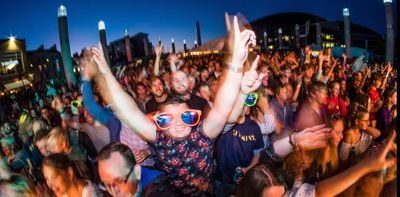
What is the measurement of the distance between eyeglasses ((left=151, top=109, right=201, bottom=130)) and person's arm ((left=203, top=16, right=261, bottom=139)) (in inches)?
3.7

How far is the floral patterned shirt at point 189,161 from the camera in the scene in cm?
268

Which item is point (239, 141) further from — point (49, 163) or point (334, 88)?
point (334, 88)

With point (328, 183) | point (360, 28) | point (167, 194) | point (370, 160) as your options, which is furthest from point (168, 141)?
point (360, 28)

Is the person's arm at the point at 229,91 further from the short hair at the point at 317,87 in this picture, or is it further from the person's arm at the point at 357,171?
the short hair at the point at 317,87

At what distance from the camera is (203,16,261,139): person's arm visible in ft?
8.79

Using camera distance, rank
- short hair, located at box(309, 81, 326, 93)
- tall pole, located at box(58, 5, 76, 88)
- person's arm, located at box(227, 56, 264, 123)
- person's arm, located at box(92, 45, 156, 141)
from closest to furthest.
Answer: person's arm, located at box(92, 45, 156, 141) → person's arm, located at box(227, 56, 264, 123) → short hair, located at box(309, 81, 326, 93) → tall pole, located at box(58, 5, 76, 88)

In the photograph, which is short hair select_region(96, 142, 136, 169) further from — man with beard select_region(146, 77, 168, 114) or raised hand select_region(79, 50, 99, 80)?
man with beard select_region(146, 77, 168, 114)

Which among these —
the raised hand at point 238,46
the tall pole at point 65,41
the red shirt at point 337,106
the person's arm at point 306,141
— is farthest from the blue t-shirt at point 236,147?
the tall pole at point 65,41

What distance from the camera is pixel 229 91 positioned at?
8.83 feet

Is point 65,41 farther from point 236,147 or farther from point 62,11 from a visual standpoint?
point 236,147

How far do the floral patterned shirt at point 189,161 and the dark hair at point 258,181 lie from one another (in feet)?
1.48

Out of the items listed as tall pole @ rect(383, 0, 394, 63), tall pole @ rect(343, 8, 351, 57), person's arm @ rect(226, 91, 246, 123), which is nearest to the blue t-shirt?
person's arm @ rect(226, 91, 246, 123)

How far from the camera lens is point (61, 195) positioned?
8.77 feet

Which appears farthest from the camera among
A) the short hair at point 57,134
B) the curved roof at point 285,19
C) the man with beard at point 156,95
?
the curved roof at point 285,19
